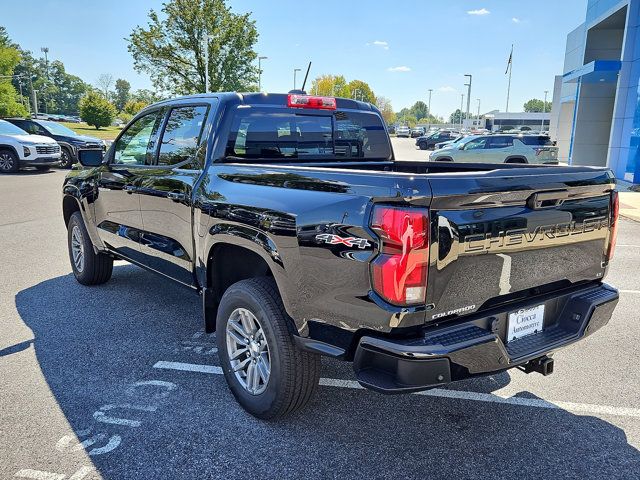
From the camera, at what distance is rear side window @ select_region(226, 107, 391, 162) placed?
3.72 metres

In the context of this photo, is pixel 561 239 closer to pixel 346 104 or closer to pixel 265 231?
pixel 265 231

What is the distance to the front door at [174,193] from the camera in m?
3.69

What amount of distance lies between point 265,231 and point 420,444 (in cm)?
148

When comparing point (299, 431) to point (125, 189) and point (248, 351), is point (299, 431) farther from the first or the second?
point (125, 189)

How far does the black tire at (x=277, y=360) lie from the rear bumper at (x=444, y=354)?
1.71 ft

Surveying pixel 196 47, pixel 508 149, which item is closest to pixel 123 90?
pixel 196 47

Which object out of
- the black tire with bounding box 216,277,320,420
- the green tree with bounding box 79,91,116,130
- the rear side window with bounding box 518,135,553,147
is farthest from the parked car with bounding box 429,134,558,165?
the green tree with bounding box 79,91,116,130

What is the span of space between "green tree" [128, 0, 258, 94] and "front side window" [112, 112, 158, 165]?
33.8 meters

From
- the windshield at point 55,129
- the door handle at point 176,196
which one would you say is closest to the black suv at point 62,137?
the windshield at point 55,129

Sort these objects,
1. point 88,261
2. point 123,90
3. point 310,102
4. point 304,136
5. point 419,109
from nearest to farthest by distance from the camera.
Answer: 1. point 310,102
2. point 304,136
3. point 88,261
4. point 123,90
5. point 419,109

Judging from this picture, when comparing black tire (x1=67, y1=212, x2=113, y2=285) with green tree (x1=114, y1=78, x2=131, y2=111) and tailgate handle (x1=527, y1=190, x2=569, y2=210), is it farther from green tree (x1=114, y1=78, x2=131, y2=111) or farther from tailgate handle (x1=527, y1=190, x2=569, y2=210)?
green tree (x1=114, y1=78, x2=131, y2=111)

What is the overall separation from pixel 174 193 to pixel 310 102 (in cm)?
124

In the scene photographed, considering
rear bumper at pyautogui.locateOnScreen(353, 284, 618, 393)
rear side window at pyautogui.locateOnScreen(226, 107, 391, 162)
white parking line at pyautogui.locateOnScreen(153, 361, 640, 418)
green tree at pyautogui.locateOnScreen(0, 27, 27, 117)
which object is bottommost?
white parking line at pyautogui.locateOnScreen(153, 361, 640, 418)

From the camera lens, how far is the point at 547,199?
2.62m
